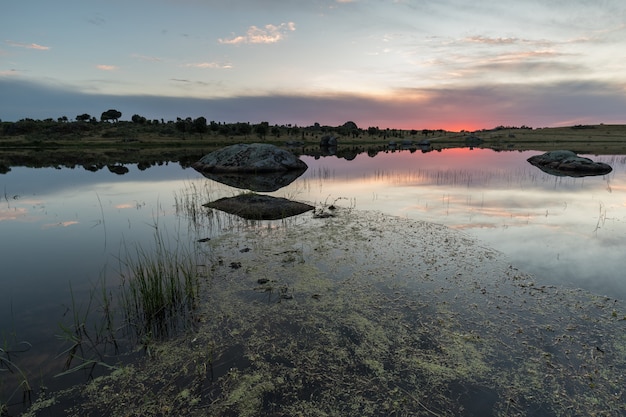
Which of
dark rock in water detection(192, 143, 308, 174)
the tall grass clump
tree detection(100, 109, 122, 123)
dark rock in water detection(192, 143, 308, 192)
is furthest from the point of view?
tree detection(100, 109, 122, 123)

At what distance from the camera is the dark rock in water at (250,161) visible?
2855 cm

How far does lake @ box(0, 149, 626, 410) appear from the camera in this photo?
6.93m

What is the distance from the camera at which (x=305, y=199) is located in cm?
1750

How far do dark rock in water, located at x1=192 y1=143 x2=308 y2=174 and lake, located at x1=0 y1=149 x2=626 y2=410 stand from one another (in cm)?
471

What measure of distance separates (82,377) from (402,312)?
5322 mm

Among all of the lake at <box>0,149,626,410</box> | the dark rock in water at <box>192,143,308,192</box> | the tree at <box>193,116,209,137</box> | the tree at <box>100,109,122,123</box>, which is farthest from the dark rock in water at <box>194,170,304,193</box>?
the tree at <box>100,109,122,123</box>

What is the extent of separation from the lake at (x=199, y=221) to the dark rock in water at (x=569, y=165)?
1988 millimetres

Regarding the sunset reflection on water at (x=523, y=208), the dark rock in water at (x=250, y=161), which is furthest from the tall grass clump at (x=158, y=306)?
the dark rock in water at (x=250, y=161)

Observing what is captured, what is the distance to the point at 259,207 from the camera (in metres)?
14.4

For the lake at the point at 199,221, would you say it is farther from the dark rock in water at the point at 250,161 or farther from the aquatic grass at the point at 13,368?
the dark rock in water at the point at 250,161

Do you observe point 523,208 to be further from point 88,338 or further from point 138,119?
point 138,119

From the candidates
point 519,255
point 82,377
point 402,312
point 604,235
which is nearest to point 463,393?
point 402,312

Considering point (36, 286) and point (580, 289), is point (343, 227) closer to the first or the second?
point (580, 289)

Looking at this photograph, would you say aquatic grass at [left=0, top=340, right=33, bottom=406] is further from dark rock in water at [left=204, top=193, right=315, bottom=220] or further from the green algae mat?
dark rock in water at [left=204, top=193, right=315, bottom=220]
